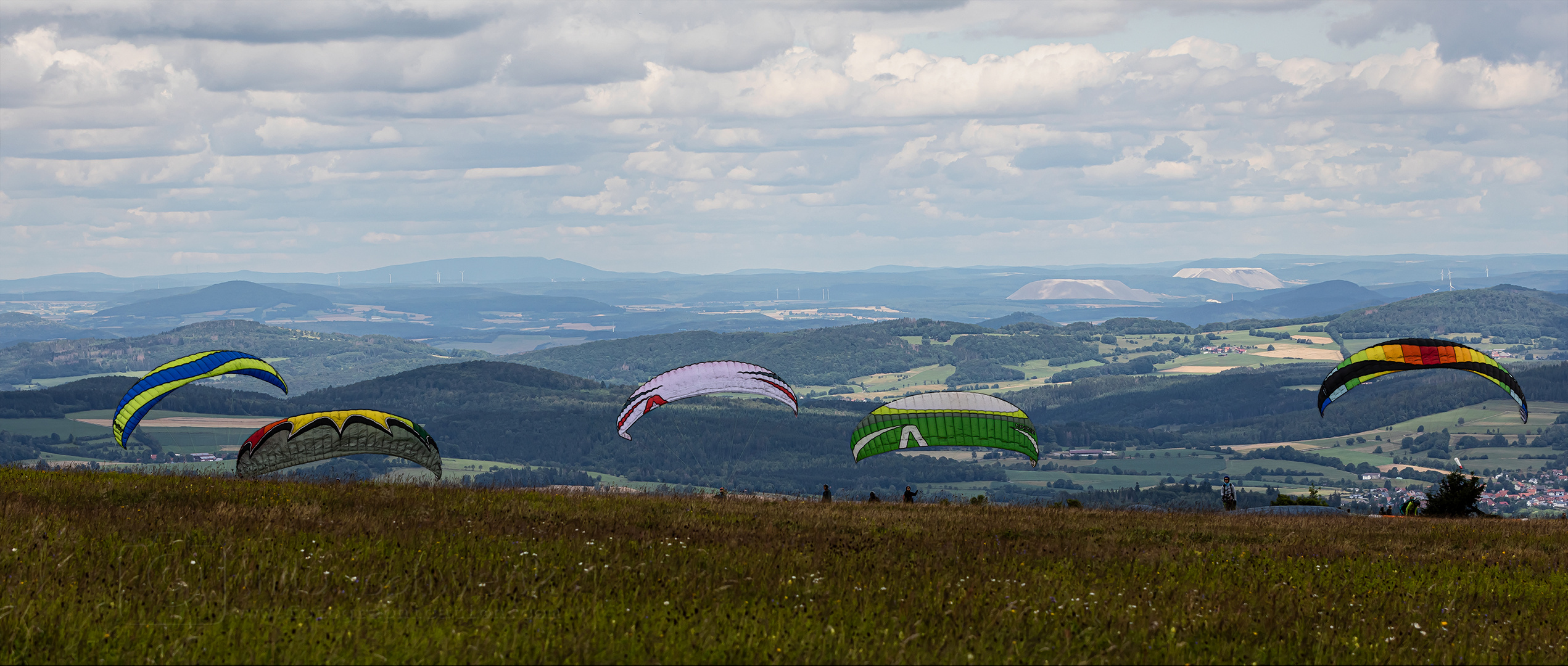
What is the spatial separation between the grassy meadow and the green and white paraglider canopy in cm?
2216

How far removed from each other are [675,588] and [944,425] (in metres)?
30.8

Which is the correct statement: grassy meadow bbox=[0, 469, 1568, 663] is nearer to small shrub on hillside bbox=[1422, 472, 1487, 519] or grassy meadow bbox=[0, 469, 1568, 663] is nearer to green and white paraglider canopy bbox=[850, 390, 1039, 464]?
small shrub on hillside bbox=[1422, 472, 1487, 519]

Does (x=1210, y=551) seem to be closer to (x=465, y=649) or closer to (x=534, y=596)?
(x=534, y=596)

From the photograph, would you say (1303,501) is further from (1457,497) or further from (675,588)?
(675,588)

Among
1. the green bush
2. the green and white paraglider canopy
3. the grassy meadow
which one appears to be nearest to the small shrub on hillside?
the green bush

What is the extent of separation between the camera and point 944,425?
43.0 m

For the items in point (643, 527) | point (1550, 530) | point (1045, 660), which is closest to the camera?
point (1045, 660)

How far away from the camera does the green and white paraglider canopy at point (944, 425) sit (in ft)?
140

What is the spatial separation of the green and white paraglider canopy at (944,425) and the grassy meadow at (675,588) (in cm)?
2216

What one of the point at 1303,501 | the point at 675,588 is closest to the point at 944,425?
the point at 1303,501

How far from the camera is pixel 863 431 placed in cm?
4362

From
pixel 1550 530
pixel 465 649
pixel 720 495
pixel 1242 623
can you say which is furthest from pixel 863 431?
pixel 465 649

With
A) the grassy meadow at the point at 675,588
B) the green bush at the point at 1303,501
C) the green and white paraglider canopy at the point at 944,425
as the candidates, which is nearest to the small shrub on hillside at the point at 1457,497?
the green bush at the point at 1303,501

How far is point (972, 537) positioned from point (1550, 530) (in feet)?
47.1
